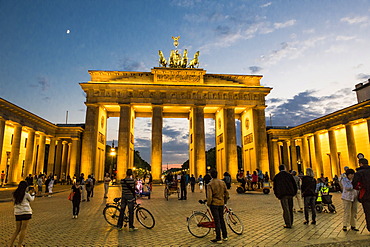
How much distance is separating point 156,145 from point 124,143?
459 centimetres

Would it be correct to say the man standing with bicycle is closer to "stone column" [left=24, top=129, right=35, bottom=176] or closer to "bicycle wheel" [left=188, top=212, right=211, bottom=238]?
"bicycle wheel" [left=188, top=212, right=211, bottom=238]

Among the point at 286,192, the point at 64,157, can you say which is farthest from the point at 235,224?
the point at 64,157

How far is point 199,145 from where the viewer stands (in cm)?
3616

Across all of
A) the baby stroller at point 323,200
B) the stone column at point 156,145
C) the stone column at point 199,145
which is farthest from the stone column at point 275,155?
the baby stroller at point 323,200

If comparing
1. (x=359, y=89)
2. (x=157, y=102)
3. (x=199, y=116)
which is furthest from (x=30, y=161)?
(x=359, y=89)

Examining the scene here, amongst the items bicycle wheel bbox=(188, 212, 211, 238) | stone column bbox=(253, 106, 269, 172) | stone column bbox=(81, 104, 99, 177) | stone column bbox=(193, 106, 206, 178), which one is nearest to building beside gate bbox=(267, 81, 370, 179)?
stone column bbox=(253, 106, 269, 172)

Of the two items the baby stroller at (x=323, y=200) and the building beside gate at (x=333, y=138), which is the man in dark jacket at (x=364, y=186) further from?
the building beside gate at (x=333, y=138)

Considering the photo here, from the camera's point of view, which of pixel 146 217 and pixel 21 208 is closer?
pixel 21 208

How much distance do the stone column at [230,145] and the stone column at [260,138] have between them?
3622 mm

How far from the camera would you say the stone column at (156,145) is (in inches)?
1396

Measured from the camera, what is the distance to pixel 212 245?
19.9 ft

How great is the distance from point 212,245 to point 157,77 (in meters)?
33.9

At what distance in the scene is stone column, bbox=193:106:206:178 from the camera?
117 ft

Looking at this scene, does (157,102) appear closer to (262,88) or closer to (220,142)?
(220,142)
